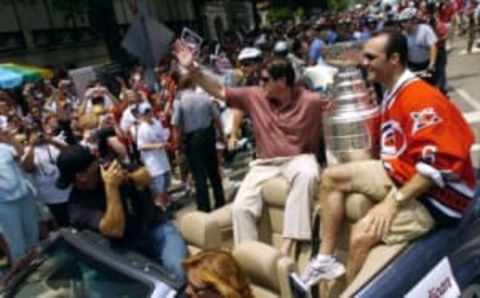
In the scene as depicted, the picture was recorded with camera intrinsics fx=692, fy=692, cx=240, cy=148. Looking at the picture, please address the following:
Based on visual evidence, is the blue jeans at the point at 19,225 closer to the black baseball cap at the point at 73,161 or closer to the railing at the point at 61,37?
the black baseball cap at the point at 73,161

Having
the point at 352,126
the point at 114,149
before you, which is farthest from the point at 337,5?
the point at 352,126

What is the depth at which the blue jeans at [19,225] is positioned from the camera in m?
6.08

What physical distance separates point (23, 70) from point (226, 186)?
9.92 m

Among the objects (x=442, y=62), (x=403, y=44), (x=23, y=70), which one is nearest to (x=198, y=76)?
(x=403, y=44)

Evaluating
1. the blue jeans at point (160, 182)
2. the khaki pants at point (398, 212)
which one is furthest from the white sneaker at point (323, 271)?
the blue jeans at point (160, 182)

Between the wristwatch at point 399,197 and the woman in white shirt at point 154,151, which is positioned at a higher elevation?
the wristwatch at point 399,197

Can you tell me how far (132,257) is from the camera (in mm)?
3096

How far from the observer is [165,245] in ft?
12.5

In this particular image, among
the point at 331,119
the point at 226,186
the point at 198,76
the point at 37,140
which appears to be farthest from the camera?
the point at 226,186

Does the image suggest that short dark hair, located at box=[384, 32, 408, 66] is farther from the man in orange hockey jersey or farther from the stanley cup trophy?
the stanley cup trophy

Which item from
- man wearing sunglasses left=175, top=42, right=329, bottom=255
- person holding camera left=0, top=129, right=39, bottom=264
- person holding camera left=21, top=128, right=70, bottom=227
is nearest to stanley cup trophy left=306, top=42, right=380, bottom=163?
man wearing sunglasses left=175, top=42, right=329, bottom=255

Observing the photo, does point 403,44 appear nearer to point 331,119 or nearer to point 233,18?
point 331,119

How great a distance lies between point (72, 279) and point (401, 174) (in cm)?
159

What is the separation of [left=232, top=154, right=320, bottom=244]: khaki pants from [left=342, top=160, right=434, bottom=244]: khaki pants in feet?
1.46
